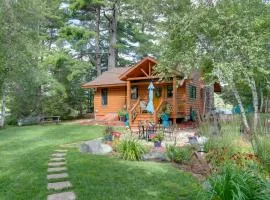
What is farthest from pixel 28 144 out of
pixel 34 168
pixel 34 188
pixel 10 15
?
pixel 10 15

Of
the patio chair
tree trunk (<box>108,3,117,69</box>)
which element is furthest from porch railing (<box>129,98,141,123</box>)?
tree trunk (<box>108,3,117,69</box>)

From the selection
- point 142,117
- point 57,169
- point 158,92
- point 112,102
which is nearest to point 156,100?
point 158,92

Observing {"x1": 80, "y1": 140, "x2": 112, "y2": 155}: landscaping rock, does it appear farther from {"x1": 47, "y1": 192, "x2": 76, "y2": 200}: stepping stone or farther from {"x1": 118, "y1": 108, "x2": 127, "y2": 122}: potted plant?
{"x1": 118, "y1": 108, "x2": 127, "y2": 122}: potted plant

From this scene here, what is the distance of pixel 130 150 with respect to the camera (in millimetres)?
7664

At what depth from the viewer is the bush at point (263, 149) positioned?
5.44 metres

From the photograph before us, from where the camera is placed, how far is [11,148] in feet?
31.6

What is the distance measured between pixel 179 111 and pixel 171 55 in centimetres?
578

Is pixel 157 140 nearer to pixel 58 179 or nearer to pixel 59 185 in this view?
pixel 58 179

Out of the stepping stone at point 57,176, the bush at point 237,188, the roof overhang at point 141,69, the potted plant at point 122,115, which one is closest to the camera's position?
the bush at point 237,188

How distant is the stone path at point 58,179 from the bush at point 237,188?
7.11 ft

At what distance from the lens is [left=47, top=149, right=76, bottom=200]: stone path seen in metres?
4.68

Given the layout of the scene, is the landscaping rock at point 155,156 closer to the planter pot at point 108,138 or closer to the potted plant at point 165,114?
the planter pot at point 108,138

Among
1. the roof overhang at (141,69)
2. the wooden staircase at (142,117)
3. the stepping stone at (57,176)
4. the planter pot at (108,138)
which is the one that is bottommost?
the stepping stone at (57,176)

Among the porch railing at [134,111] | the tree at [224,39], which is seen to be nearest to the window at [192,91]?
the porch railing at [134,111]
